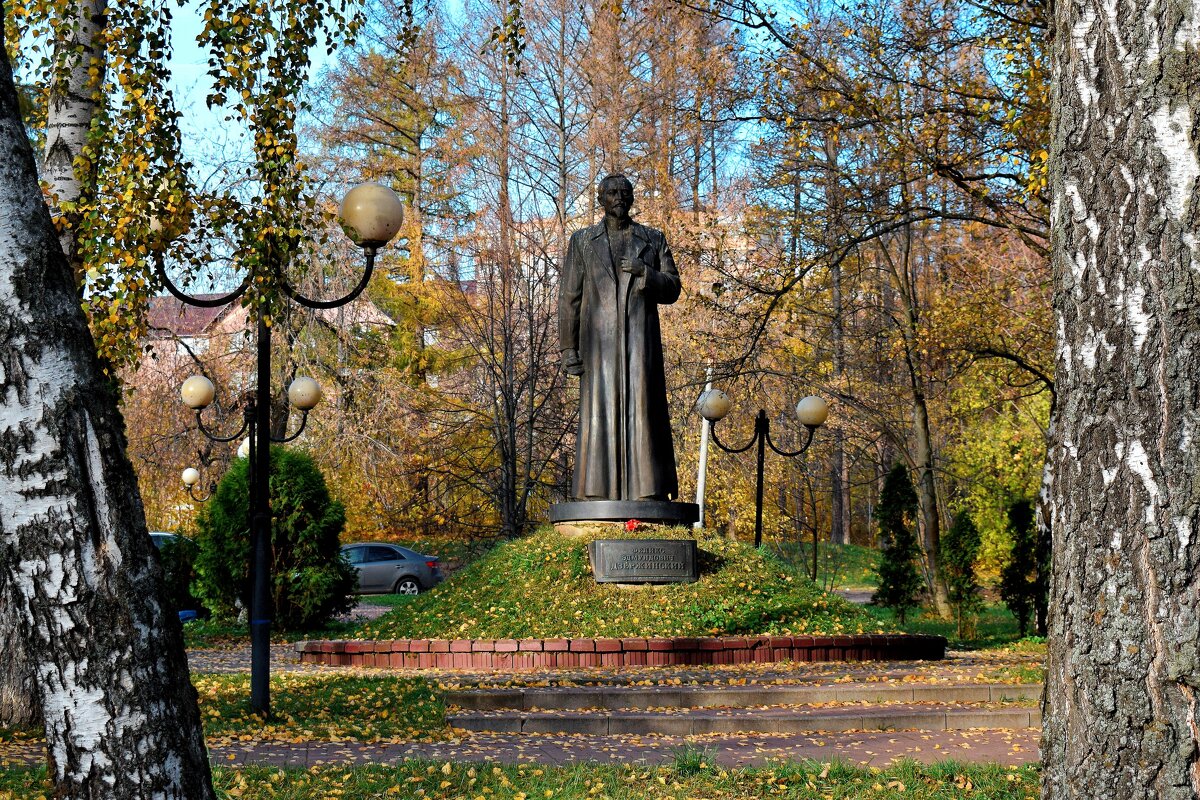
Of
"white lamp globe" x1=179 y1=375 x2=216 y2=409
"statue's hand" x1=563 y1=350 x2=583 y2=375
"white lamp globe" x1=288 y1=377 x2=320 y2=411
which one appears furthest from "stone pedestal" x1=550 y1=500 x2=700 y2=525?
"white lamp globe" x1=179 y1=375 x2=216 y2=409

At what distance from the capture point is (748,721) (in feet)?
23.9

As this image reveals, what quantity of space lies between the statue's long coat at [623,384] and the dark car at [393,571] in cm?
1478

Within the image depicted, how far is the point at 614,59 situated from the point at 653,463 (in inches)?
612

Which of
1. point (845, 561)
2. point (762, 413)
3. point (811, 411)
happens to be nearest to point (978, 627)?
point (811, 411)

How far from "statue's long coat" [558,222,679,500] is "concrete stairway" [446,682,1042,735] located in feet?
13.2

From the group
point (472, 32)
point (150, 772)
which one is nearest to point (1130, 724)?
point (150, 772)

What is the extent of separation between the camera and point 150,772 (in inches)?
135

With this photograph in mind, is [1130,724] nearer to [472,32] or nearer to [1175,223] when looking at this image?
[1175,223]

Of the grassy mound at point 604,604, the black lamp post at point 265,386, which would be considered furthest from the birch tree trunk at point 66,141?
the grassy mound at point 604,604

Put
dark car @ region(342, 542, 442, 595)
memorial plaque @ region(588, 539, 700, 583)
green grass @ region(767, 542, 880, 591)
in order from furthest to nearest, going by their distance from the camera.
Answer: green grass @ region(767, 542, 880, 591) → dark car @ region(342, 542, 442, 595) → memorial plaque @ region(588, 539, 700, 583)

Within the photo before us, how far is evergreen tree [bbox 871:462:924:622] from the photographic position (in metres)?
17.2

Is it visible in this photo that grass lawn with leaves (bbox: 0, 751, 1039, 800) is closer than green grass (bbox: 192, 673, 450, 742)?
Yes

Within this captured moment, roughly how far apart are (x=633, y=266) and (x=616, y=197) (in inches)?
34.9

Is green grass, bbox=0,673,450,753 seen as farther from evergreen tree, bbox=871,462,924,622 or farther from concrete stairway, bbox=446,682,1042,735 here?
evergreen tree, bbox=871,462,924,622
